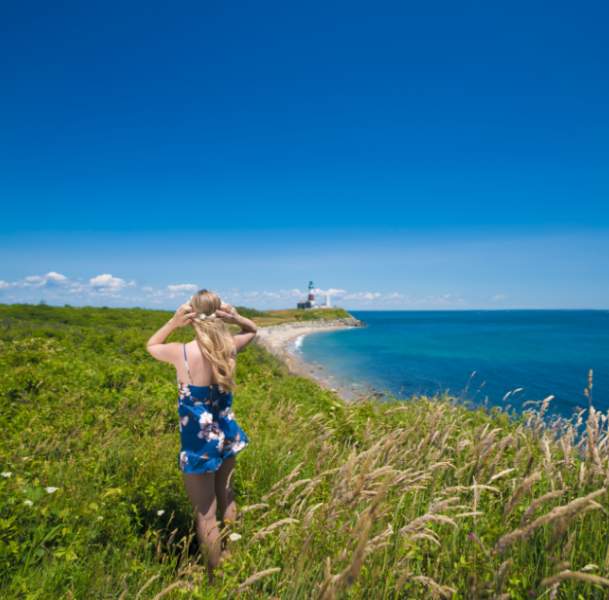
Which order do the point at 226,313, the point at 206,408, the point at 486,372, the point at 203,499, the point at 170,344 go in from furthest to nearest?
the point at 486,372 < the point at 226,313 < the point at 170,344 < the point at 206,408 < the point at 203,499

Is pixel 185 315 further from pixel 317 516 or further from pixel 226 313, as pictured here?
pixel 317 516

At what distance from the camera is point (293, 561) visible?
8.28 ft

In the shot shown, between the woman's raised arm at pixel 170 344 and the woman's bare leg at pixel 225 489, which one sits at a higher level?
the woman's raised arm at pixel 170 344

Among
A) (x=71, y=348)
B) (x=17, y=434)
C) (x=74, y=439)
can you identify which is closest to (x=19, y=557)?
(x=74, y=439)

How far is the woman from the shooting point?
3.61 meters

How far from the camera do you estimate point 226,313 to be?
402 centimetres

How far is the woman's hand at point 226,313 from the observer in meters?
3.99

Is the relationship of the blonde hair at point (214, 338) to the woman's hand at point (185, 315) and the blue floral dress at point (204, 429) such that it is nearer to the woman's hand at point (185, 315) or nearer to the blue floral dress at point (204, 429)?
the woman's hand at point (185, 315)

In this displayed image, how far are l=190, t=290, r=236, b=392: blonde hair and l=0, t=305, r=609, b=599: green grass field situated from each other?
1.16 m

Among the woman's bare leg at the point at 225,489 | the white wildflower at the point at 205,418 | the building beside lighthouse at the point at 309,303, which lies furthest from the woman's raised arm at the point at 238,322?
the building beside lighthouse at the point at 309,303

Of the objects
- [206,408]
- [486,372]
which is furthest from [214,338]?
[486,372]

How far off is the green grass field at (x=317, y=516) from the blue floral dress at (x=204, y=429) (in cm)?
58

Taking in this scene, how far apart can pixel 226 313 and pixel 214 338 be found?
36 cm

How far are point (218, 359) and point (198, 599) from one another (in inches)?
73.9
